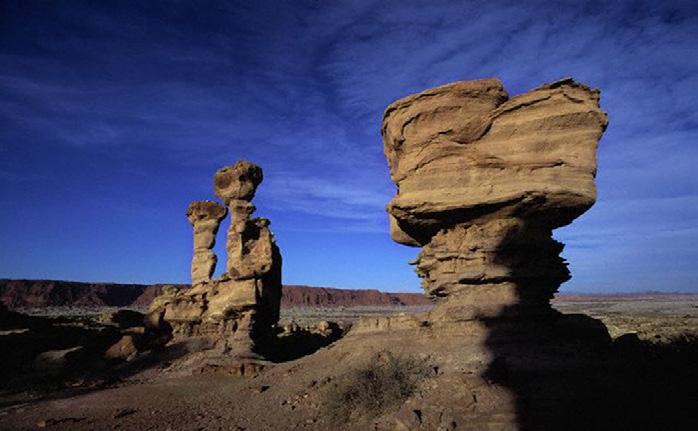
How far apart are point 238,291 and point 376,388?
48.9 feet

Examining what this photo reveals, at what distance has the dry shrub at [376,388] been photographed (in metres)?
10.4

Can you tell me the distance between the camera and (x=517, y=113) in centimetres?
1229

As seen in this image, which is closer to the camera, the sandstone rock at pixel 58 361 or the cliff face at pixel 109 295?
the sandstone rock at pixel 58 361

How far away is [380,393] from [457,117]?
792 centimetres

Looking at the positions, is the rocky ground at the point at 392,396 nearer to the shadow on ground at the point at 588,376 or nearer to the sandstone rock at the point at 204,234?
the shadow on ground at the point at 588,376

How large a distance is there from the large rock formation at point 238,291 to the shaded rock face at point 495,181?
42.0 feet

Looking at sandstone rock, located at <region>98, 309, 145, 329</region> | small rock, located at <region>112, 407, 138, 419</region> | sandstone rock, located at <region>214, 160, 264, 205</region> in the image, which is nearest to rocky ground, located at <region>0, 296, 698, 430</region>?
small rock, located at <region>112, 407, 138, 419</region>

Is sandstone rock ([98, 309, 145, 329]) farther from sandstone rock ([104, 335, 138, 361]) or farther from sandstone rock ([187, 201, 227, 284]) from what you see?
sandstone rock ([104, 335, 138, 361])

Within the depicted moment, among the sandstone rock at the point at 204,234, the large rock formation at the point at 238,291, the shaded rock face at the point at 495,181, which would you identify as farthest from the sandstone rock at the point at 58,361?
the shaded rock face at the point at 495,181

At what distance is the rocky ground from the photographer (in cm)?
860

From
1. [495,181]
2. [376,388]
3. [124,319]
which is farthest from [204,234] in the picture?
[495,181]

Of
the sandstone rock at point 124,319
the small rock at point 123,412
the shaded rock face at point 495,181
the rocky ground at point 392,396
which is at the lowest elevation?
the small rock at point 123,412

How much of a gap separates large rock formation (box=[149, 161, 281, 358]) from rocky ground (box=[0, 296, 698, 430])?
19.6 ft

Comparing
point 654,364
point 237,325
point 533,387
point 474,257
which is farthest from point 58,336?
point 654,364
